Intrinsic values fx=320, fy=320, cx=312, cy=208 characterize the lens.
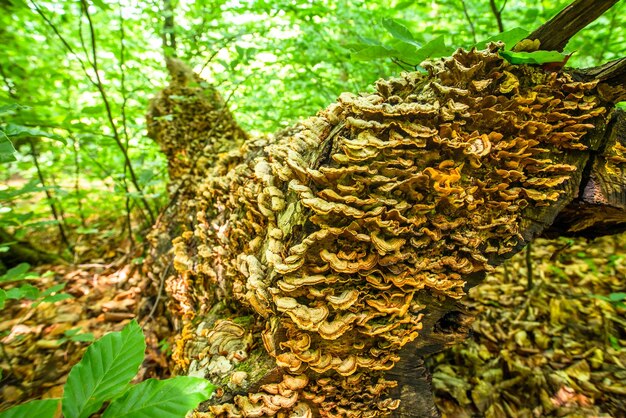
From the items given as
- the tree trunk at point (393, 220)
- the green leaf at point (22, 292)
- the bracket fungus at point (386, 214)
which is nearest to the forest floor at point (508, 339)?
the green leaf at point (22, 292)

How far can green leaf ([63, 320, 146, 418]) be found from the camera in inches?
44.6

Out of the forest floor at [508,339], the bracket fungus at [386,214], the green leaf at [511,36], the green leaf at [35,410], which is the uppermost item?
the green leaf at [511,36]

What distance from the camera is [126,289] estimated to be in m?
5.52

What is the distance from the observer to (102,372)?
125cm

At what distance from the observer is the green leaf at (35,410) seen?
104cm

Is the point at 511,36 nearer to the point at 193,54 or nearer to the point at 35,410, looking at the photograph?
the point at 35,410

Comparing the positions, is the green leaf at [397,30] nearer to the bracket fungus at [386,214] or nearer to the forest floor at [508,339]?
the bracket fungus at [386,214]

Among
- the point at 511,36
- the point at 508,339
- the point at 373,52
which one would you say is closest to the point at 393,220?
the point at 373,52

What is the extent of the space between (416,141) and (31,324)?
570cm

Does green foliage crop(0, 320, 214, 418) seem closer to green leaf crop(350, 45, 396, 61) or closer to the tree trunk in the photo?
the tree trunk

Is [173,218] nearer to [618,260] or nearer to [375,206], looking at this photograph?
[375,206]

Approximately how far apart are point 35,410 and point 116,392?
0.23 m

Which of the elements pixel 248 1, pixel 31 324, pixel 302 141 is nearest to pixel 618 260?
pixel 302 141

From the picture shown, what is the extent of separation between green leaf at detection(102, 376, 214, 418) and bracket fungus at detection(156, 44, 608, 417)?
954 millimetres
